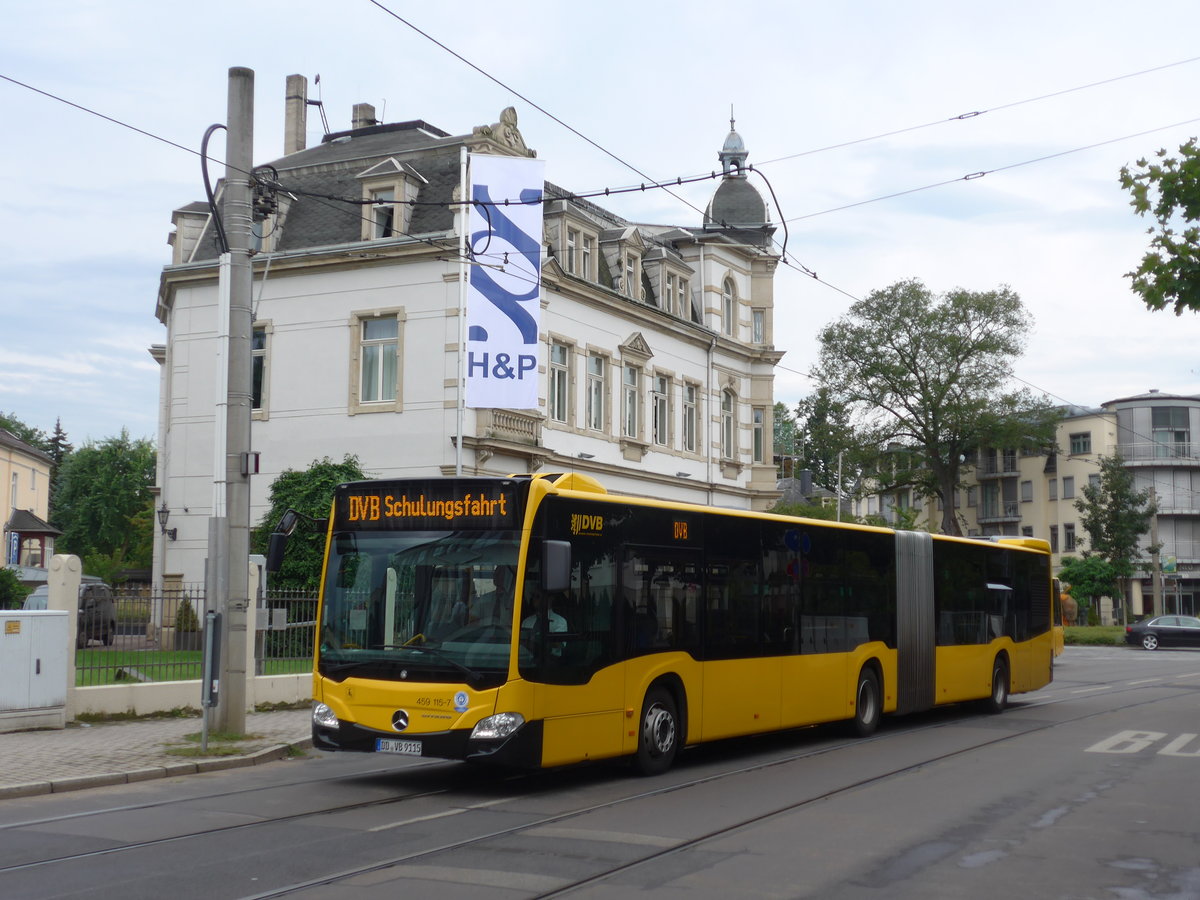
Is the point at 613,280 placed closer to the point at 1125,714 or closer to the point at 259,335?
the point at 259,335

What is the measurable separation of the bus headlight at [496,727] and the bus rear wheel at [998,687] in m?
12.7

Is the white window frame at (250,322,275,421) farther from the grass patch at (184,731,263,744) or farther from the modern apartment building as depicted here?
the modern apartment building

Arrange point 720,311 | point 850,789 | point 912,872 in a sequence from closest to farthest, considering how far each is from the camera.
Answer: point 912,872 < point 850,789 < point 720,311

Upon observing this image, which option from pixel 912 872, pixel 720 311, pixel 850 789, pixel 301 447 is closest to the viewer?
pixel 912 872

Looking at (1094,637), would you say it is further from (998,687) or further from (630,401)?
(998,687)

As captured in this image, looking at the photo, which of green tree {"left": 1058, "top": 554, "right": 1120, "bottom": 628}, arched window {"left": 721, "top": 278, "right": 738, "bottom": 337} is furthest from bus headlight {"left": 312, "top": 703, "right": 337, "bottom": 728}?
green tree {"left": 1058, "top": 554, "right": 1120, "bottom": 628}

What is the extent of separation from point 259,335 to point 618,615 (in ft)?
81.0

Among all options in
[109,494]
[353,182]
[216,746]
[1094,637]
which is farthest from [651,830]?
[109,494]

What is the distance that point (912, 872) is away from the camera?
28.2 feet

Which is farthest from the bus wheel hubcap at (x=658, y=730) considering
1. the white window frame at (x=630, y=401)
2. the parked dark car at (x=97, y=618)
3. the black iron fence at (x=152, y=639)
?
the white window frame at (x=630, y=401)

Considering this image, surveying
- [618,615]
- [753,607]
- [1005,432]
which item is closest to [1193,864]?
[618,615]

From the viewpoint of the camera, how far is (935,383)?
227 ft

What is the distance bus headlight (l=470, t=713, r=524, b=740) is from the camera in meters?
11.8

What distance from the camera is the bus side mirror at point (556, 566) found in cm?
1179
